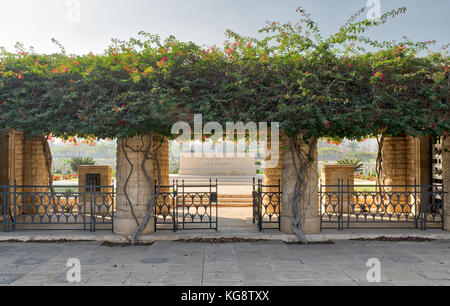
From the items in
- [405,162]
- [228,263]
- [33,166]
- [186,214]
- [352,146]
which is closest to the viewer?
[228,263]

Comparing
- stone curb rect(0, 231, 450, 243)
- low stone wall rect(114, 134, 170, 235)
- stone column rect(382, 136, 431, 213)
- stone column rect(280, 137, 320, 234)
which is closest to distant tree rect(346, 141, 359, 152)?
stone column rect(382, 136, 431, 213)

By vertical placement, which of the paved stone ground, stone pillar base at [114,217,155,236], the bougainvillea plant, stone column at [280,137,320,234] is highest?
the bougainvillea plant

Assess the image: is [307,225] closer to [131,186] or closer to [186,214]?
[186,214]

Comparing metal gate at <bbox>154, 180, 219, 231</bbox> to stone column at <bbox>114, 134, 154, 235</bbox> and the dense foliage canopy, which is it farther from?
the dense foliage canopy

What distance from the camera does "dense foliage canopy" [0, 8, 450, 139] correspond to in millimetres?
6715

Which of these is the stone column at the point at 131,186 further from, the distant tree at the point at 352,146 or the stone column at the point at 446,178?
the distant tree at the point at 352,146

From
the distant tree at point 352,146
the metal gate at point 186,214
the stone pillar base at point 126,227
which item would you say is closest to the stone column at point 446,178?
the metal gate at point 186,214

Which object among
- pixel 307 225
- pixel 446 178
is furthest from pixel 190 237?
pixel 446 178

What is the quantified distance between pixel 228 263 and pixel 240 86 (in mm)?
3778

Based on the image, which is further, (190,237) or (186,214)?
(186,214)

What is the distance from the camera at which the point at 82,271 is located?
5301 mm

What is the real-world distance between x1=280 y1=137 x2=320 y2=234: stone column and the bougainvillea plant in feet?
2.79

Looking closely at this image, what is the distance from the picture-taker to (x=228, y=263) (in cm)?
571
